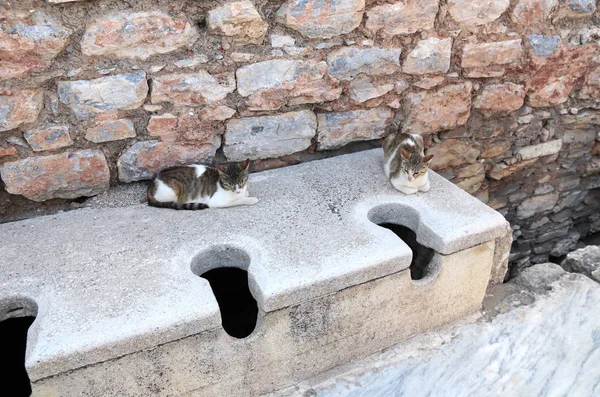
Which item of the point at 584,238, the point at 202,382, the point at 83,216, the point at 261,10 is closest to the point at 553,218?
the point at 584,238

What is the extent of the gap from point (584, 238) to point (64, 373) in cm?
458

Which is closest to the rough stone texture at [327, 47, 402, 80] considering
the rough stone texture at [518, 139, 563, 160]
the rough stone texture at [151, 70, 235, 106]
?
the rough stone texture at [151, 70, 235, 106]

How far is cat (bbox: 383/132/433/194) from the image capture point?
2.79 metres

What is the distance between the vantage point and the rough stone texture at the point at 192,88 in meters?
2.65

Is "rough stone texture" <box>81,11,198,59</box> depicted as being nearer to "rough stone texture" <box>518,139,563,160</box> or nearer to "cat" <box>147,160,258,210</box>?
"cat" <box>147,160,258,210</box>

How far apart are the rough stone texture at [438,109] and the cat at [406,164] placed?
0.23 m

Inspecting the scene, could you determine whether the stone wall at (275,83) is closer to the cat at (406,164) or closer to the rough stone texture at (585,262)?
the cat at (406,164)

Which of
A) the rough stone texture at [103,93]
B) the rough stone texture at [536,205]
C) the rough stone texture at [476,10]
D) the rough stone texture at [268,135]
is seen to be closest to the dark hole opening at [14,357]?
the rough stone texture at [103,93]

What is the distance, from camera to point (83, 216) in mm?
2729

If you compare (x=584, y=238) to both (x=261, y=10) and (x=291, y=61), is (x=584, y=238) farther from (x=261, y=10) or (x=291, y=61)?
(x=261, y=10)

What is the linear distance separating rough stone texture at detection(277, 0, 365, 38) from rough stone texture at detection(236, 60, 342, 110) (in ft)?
0.61

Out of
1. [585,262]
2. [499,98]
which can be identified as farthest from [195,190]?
[585,262]

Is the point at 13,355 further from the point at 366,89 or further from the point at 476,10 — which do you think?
the point at 476,10

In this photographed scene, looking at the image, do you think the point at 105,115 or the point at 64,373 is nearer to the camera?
the point at 64,373
